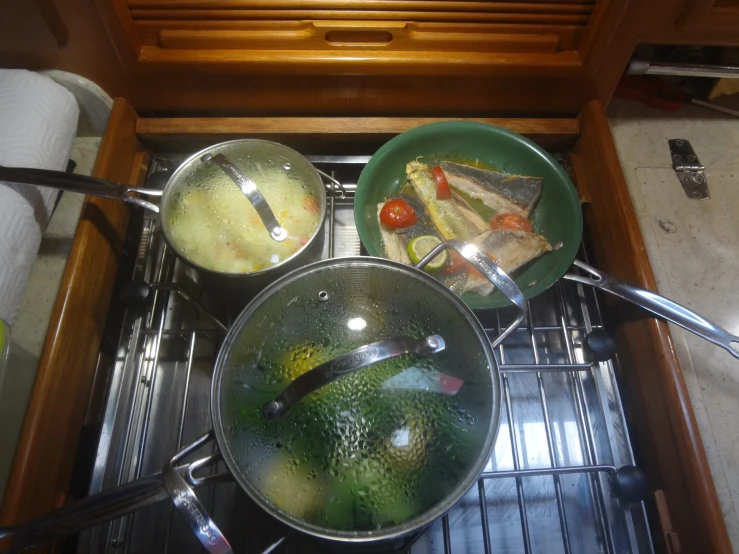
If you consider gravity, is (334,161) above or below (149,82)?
below

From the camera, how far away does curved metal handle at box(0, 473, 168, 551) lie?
624 mm

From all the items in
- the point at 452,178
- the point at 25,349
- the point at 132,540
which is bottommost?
the point at 132,540

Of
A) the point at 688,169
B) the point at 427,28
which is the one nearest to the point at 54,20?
the point at 427,28

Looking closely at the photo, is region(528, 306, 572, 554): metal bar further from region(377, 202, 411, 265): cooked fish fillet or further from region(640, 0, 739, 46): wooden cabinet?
region(640, 0, 739, 46): wooden cabinet

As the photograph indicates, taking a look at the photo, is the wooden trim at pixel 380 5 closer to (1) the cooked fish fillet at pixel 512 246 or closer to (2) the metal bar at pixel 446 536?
(1) the cooked fish fillet at pixel 512 246

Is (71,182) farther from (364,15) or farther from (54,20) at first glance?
(364,15)

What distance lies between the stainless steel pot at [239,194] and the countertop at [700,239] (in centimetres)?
79

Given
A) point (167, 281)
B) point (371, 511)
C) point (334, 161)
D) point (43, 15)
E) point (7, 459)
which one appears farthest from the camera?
point (334, 161)

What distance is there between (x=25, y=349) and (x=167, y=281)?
0.29 meters

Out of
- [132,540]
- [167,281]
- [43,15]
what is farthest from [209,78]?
[132,540]

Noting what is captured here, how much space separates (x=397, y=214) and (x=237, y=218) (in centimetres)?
35

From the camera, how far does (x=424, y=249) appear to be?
1.06 m

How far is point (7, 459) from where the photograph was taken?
2.73 feet

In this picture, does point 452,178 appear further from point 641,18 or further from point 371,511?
point 371,511
